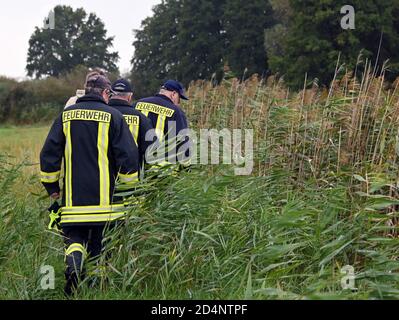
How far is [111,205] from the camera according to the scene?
5.30 meters

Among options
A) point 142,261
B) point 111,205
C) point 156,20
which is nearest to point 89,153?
point 111,205

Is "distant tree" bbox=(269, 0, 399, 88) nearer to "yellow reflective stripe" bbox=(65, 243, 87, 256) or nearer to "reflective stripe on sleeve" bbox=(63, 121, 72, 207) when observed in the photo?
"reflective stripe on sleeve" bbox=(63, 121, 72, 207)

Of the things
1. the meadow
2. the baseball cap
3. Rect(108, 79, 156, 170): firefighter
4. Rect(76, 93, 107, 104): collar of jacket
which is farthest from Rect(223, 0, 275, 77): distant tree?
Rect(76, 93, 107, 104): collar of jacket

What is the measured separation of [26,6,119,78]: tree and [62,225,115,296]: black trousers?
55.4 meters

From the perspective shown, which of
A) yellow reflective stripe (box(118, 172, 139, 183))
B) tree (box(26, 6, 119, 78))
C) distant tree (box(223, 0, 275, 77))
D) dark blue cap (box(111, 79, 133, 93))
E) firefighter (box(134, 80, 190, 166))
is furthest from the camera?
tree (box(26, 6, 119, 78))

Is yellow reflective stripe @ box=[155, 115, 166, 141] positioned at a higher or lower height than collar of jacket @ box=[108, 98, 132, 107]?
lower

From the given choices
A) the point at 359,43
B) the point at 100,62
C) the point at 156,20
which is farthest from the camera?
the point at 100,62

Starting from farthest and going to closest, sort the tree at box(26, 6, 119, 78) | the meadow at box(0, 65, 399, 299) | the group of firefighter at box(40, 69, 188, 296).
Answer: the tree at box(26, 6, 119, 78) < the group of firefighter at box(40, 69, 188, 296) < the meadow at box(0, 65, 399, 299)

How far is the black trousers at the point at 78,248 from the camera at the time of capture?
5.09m

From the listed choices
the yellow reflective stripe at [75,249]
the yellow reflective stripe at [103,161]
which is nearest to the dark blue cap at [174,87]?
the yellow reflective stripe at [103,161]

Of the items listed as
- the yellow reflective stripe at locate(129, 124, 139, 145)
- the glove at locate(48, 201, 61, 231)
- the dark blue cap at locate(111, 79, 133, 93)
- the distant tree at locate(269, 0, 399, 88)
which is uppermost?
the distant tree at locate(269, 0, 399, 88)

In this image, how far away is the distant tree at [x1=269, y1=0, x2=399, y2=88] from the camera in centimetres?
3120
